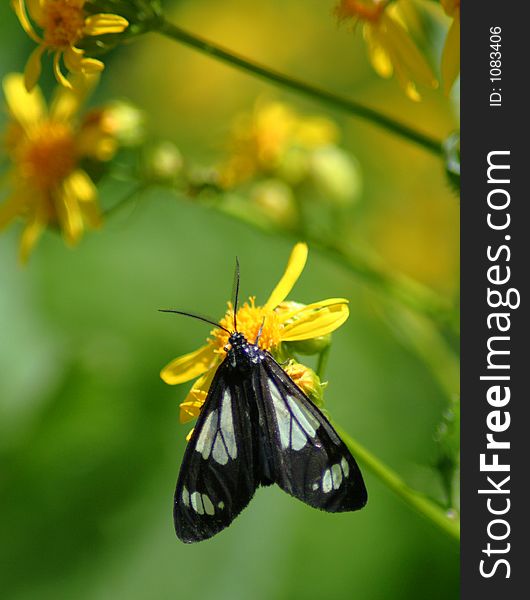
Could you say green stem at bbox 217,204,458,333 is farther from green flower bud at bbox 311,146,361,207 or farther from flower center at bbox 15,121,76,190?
flower center at bbox 15,121,76,190

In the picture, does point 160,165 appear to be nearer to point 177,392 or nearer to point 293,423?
point 293,423

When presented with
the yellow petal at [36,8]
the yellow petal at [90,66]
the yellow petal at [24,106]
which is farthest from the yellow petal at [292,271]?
the yellow petal at [24,106]

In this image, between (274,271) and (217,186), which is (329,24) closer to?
(274,271)

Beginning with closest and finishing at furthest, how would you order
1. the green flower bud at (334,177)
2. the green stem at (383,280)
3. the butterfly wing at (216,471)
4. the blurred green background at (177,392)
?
the butterfly wing at (216,471), the green stem at (383,280), the green flower bud at (334,177), the blurred green background at (177,392)

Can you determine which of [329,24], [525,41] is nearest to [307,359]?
[525,41]

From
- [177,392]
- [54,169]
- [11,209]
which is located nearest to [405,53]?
[54,169]

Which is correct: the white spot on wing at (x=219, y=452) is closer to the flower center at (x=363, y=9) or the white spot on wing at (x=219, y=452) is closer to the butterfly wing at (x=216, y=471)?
the butterfly wing at (x=216, y=471)

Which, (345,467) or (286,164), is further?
(286,164)
